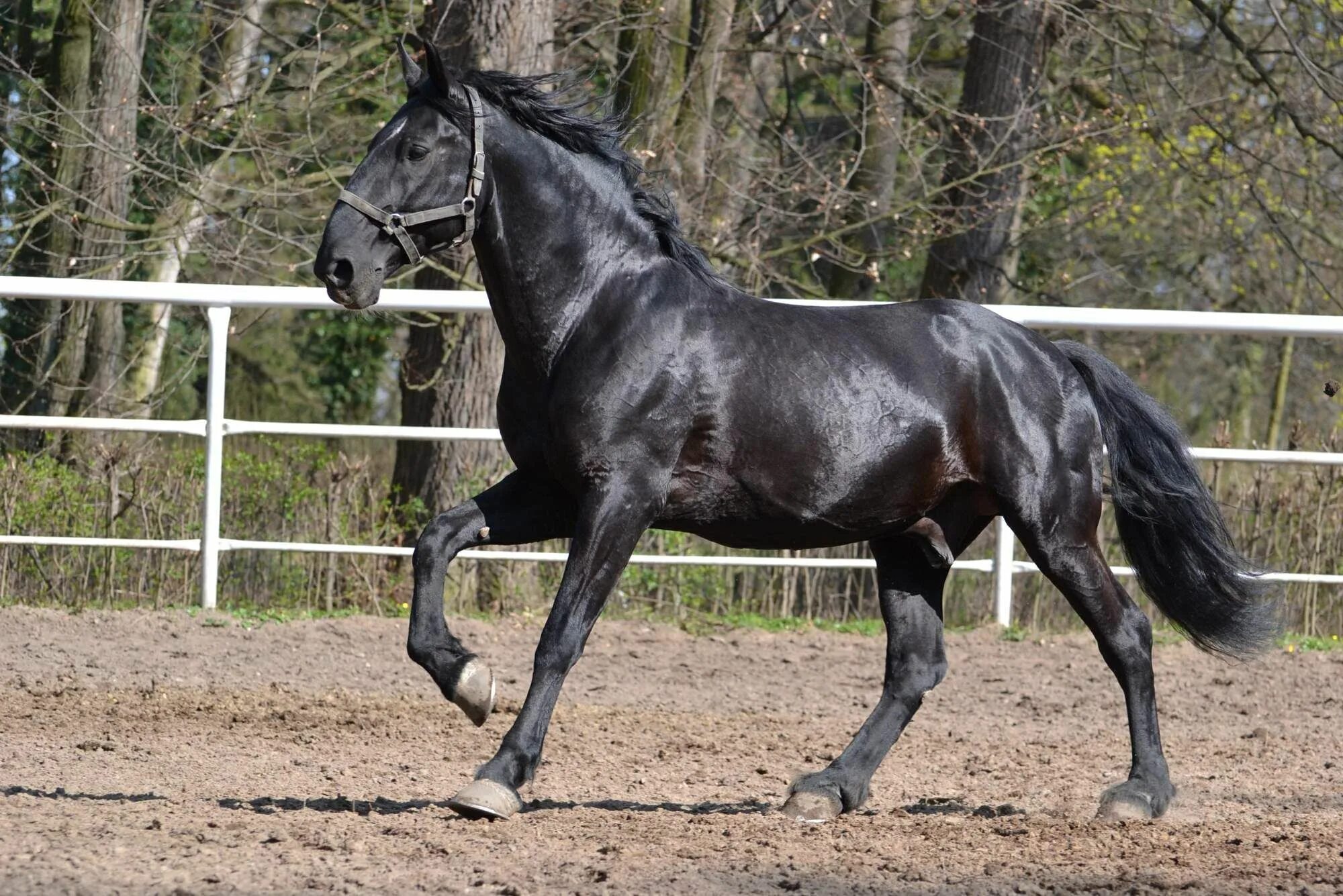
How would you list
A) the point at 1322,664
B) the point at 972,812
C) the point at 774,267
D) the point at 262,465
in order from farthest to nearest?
the point at 774,267
the point at 262,465
the point at 1322,664
the point at 972,812

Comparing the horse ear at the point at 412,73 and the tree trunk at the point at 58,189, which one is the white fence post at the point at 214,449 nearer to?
the tree trunk at the point at 58,189

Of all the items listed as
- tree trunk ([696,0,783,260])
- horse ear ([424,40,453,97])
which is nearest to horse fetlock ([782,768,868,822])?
horse ear ([424,40,453,97])

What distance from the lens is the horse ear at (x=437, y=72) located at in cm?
405

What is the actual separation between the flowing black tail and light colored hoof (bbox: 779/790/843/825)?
4.64ft

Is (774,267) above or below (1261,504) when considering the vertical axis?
above

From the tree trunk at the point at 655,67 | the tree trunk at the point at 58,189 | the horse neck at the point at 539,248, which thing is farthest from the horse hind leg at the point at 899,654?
the tree trunk at the point at 58,189

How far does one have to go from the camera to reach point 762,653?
749 centimetres

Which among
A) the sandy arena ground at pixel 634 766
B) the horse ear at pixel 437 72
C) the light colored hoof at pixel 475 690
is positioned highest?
the horse ear at pixel 437 72

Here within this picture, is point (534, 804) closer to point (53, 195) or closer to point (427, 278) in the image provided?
point (427, 278)

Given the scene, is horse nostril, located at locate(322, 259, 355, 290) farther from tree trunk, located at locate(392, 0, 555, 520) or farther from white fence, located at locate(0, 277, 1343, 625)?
tree trunk, located at locate(392, 0, 555, 520)

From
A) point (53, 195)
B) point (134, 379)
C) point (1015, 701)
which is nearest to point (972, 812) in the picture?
point (1015, 701)

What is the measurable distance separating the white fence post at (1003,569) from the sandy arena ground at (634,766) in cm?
19

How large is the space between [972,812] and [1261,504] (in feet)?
13.5

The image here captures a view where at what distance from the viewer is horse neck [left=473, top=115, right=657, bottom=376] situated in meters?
4.22
